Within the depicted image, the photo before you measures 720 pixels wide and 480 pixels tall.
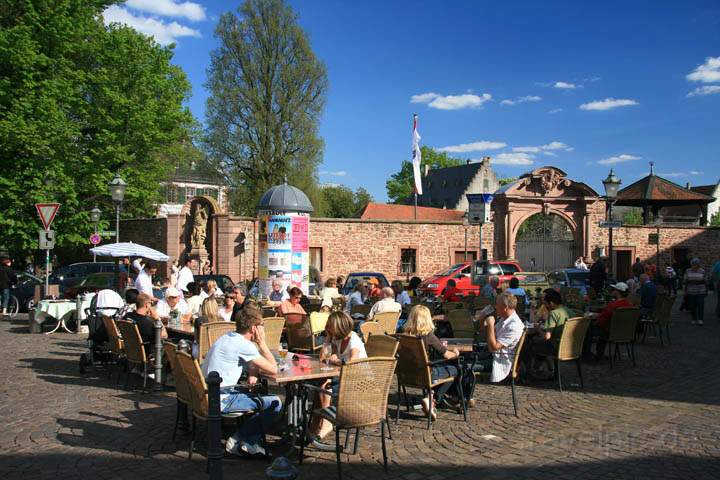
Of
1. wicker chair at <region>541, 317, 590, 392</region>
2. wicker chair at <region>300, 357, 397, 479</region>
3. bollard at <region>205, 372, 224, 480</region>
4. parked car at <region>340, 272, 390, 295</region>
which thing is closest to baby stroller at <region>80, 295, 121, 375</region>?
wicker chair at <region>300, 357, 397, 479</region>

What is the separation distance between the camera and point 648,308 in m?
13.3

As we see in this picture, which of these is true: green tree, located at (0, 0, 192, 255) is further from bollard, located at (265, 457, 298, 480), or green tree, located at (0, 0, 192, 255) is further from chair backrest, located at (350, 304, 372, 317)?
bollard, located at (265, 457, 298, 480)

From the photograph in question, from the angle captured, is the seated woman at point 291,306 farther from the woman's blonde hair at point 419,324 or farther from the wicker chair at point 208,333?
the woman's blonde hair at point 419,324

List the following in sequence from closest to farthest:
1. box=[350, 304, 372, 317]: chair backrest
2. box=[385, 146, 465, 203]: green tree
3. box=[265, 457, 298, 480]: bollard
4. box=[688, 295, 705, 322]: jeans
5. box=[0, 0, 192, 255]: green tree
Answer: box=[265, 457, 298, 480]: bollard, box=[350, 304, 372, 317]: chair backrest, box=[688, 295, 705, 322]: jeans, box=[0, 0, 192, 255]: green tree, box=[385, 146, 465, 203]: green tree

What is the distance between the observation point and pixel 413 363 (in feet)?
23.0

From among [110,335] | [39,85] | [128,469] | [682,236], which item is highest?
[39,85]

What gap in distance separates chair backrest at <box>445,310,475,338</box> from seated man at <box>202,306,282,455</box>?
14.5 feet

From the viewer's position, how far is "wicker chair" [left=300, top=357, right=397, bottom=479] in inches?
208

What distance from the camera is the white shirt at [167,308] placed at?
34.1ft

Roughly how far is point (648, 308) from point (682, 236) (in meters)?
24.2

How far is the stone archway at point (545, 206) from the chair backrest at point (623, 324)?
19.2 m

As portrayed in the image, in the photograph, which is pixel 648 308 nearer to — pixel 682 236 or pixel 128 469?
pixel 128 469

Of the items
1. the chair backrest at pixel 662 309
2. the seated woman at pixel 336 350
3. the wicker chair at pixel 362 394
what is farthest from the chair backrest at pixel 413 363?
the chair backrest at pixel 662 309

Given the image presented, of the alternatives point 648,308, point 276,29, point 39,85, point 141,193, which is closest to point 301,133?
point 276,29
